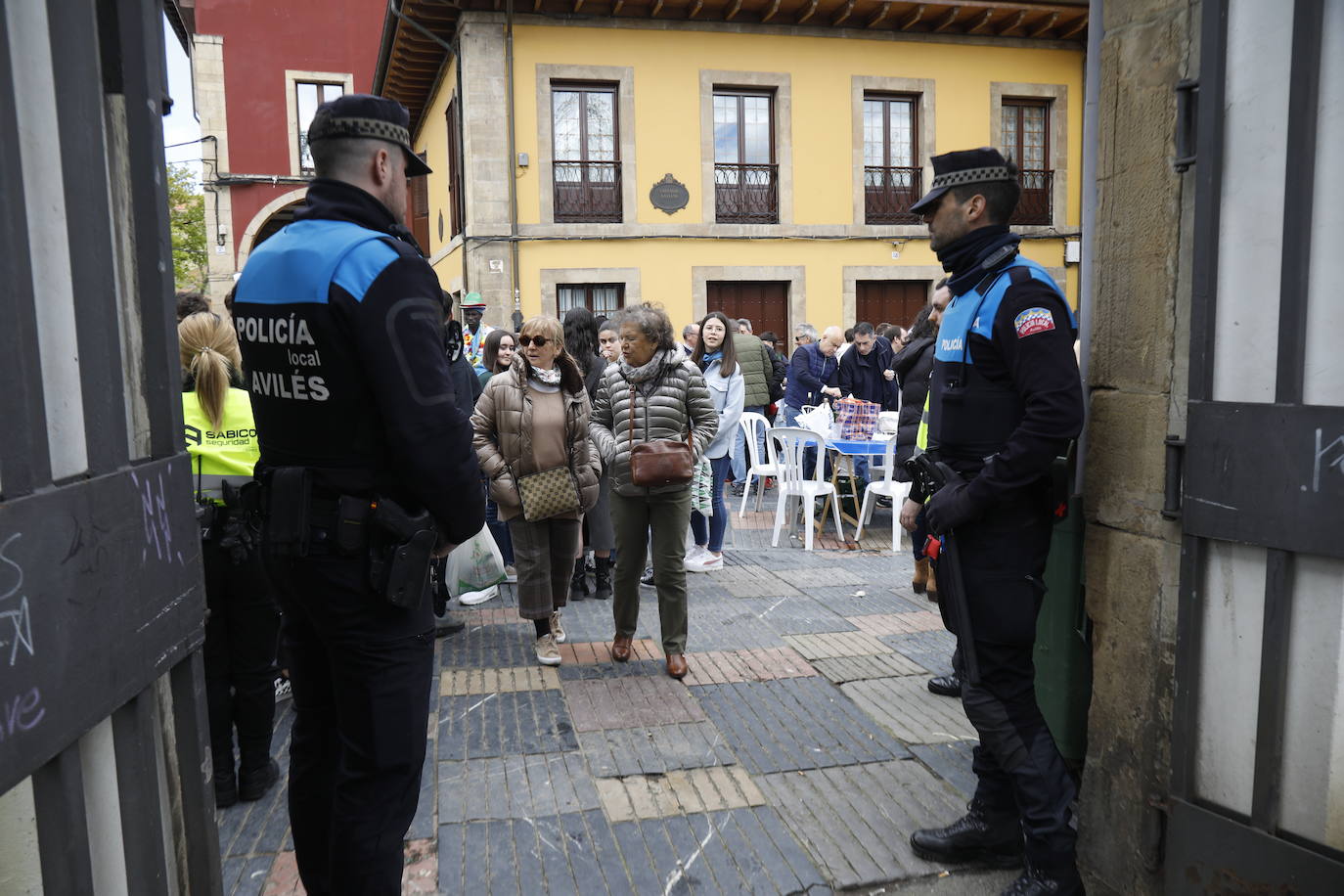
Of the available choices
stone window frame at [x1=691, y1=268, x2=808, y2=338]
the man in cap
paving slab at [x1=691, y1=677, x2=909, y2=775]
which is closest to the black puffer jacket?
paving slab at [x1=691, y1=677, x2=909, y2=775]

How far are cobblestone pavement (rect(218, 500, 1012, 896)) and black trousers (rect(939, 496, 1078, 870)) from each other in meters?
0.44

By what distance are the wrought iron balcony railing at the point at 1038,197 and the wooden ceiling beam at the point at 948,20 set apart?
2992 mm

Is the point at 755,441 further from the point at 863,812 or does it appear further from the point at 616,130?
the point at 616,130

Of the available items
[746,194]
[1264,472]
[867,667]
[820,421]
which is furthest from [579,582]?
[746,194]

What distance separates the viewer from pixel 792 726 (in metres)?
4.31

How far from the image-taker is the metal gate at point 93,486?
1461 millimetres

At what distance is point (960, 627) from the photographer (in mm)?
2891

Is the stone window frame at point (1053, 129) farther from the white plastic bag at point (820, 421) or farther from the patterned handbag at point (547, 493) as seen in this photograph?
the patterned handbag at point (547, 493)

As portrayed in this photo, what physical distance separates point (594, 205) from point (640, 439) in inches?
450

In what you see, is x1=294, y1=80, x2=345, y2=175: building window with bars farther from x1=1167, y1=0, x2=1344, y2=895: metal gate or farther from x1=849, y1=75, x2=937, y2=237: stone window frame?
x1=1167, y1=0, x2=1344, y2=895: metal gate

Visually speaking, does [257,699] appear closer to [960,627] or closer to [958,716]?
[960,627]

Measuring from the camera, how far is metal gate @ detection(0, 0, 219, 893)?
57.5 inches

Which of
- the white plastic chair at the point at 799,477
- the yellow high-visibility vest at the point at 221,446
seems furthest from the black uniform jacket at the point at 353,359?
the white plastic chair at the point at 799,477

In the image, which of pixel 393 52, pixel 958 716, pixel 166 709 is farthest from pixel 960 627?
pixel 393 52
